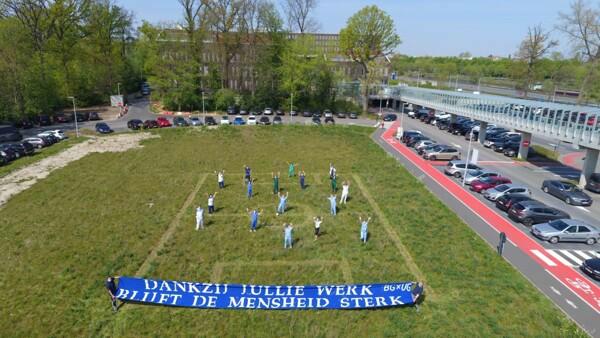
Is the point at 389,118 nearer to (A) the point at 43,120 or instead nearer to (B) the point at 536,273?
(B) the point at 536,273

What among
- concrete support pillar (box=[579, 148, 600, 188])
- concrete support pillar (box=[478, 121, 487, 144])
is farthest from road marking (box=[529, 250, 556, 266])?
concrete support pillar (box=[478, 121, 487, 144])

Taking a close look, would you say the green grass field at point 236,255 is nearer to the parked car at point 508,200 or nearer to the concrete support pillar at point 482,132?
the parked car at point 508,200

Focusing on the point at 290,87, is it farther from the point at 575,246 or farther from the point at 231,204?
the point at 575,246

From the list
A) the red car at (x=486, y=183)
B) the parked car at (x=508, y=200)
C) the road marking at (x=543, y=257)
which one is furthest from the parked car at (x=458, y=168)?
the road marking at (x=543, y=257)

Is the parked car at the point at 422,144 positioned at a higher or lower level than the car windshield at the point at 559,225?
higher

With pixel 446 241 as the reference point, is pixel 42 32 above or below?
above

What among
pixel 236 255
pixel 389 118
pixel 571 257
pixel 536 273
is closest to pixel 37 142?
pixel 236 255

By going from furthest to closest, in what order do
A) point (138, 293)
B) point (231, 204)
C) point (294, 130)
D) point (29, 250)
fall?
point (294, 130)
point (231, 204)
point (29, 250)
point (138, 293)

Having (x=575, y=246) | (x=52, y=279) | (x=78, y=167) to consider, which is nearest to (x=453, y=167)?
(x=575, y=246)
